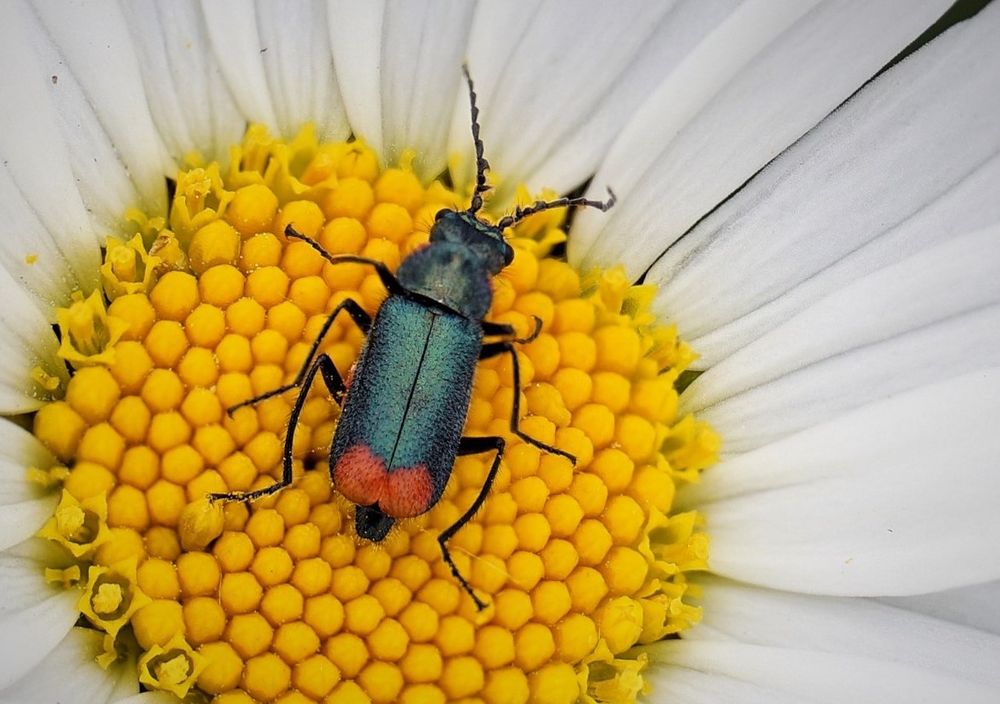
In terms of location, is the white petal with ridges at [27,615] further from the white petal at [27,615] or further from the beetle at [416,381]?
the beetle at [416,381]

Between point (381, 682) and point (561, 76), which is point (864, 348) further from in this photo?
point (381, 682)

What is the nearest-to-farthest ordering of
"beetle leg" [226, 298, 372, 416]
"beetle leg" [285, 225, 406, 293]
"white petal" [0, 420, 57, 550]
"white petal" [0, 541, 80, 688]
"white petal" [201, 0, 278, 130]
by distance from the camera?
"white petal" [0, 541, 80, 688]
"white petal" [0, 420, 57, 550]
"beetle leg" [226, 298, 372, 416]
"beetle leg" [285, 225, 406, 293]
"white petal" [201, 0, 278, 130]

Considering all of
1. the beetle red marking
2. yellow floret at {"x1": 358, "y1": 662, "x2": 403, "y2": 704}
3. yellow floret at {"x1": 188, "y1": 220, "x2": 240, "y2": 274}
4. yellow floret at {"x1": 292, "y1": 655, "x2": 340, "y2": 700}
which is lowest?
yellow floret at {"x1": 292, "y1": 655, "x2": 340, "y2": 700}

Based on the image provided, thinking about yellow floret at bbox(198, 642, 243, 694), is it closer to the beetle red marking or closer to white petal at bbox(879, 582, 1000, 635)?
the beetle red marking

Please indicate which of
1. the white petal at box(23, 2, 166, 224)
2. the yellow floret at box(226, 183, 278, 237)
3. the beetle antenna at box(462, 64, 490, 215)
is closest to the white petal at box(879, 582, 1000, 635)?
the beetle antenna at box(462, 64, 490, 215)

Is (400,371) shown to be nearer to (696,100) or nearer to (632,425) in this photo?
(632,425)

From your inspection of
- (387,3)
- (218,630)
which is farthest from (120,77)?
(218,630)

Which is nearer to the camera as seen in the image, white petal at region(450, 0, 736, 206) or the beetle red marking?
the beetle red marking
